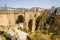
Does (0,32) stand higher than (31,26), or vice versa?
(0,32)

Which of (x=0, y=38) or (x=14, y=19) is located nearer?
(x=0, y=38)

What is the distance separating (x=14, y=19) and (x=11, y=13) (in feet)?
2.81

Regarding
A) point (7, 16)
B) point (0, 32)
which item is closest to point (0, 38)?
point (0, 32)

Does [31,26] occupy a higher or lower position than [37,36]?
lower

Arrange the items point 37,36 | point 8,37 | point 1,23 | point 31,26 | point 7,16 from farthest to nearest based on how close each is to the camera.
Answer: point 31,26
point 7,16
point 1,23
point 8,37
point 37,36

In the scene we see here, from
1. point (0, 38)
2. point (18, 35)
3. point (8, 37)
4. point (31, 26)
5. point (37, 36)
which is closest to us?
point (37, 36)

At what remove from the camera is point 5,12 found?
19.8 meters

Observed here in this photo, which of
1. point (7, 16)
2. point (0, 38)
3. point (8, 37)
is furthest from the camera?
point (7, 16)

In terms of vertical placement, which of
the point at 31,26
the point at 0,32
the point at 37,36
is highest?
the point at 37,36

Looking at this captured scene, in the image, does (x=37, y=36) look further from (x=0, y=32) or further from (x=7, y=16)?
(x=7, y=16)

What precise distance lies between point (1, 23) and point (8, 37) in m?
6.47

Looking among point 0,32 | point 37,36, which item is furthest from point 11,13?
point 37,36

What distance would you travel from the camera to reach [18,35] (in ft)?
35.8

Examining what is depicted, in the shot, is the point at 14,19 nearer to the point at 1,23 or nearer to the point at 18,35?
the point at 1,23
